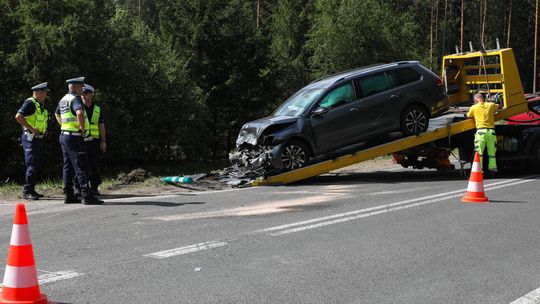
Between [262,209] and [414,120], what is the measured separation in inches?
191

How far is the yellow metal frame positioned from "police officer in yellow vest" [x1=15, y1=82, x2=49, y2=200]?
3.83 meters

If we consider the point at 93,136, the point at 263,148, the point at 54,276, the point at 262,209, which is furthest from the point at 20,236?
the point at 263,148

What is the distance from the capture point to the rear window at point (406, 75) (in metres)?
11.6

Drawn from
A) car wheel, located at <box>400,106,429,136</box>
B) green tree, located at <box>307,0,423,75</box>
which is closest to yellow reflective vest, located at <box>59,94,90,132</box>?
car wheel, located at <box>400,106,429,136</box>

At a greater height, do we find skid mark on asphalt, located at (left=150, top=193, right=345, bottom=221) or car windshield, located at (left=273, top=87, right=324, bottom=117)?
car windshield, located at (left=273, top=87, right=324, bottom=117)

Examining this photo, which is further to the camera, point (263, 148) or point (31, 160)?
point (263, 148)

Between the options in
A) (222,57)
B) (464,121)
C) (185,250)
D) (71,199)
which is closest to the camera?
(185,250)

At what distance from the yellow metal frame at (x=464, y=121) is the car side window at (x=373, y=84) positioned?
3.58 feet

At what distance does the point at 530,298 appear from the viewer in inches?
176

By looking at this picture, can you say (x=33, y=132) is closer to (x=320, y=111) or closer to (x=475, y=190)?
(x=320, y=111)

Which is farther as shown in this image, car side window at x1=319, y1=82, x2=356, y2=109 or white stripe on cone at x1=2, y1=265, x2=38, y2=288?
car side window at x1=319, y1=82, x2=356, y2=109

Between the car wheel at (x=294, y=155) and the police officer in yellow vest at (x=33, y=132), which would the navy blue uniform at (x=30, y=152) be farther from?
the car wheel at (x=294, y=155)

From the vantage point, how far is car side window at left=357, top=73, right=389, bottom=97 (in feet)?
37.0

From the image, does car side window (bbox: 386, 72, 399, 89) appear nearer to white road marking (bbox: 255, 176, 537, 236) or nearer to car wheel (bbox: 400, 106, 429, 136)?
car wheel (bbox: 400, 106, 429, 136)
